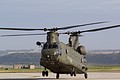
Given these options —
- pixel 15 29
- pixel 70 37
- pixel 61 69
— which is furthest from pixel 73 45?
pixel 15 29

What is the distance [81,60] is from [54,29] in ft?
25.7

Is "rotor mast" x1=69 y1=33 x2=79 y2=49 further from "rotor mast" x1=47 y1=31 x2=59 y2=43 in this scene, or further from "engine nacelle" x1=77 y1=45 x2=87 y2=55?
"rotor mast" x1=47 y1=31 x2=59 y2=43

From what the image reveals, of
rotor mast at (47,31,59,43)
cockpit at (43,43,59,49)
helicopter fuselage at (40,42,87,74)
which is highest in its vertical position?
rotor mast at (47,31,59,43)

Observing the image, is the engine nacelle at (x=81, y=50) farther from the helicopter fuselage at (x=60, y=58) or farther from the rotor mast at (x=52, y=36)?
the rotor mast at (x=52, y=36)

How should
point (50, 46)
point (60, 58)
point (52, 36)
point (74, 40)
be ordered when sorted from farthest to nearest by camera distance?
point (74, 40) < point (60, 58) < point (52, 36) < point (50, 46)

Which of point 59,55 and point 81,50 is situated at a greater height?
point 81,50

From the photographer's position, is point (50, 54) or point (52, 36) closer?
point (50, 54)

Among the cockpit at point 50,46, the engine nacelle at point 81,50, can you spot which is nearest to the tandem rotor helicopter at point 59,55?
the cockpit at point 50,46

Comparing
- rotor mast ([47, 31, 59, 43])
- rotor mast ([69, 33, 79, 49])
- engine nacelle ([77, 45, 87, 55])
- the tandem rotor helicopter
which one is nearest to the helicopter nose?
the tandem rotor helicopter

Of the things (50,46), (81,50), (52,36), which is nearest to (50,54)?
(50,46)

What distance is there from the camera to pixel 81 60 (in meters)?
48.8

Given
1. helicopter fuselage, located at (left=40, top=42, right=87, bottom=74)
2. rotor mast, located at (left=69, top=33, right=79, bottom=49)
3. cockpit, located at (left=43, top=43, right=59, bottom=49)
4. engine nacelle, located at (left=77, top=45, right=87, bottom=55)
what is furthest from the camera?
engine nacelle, located at (left=77, top=45, right=87, bottom=55)

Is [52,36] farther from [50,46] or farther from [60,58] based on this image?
[60,58]

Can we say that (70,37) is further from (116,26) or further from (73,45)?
(116,26)
